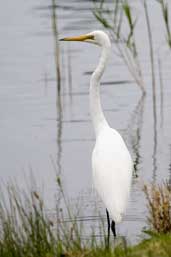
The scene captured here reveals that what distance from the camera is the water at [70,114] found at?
10609 millimetres

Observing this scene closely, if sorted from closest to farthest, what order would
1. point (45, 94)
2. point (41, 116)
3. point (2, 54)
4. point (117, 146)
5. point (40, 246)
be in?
point (40, 246) < point (117, 146) < point (41, 116) < point (45, 94) < point (2, 54)

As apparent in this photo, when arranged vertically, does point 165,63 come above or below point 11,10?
below

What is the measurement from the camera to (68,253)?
5.86 m

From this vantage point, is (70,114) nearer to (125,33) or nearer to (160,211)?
(125,33)

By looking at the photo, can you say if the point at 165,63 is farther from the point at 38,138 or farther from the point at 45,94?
the point at 38,138

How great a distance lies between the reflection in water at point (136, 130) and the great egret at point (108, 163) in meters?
2.16

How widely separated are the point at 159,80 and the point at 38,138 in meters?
2.85

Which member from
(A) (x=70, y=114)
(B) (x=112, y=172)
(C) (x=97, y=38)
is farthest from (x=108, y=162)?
(A) (x=70, y=114)

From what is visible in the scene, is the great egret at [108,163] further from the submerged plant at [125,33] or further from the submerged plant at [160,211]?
the submerged plant at [125,33]

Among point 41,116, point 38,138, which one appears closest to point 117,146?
point 38,138

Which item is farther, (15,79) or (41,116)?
(15,79)

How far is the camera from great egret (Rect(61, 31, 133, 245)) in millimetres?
7539

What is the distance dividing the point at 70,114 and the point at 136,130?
1372 millimetres

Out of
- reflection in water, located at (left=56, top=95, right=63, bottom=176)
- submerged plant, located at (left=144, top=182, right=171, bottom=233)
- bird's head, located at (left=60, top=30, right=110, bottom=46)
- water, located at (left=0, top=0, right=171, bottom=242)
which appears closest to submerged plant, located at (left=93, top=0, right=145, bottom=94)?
water, located at (left=0, top=0, right=171, bottom=242)
